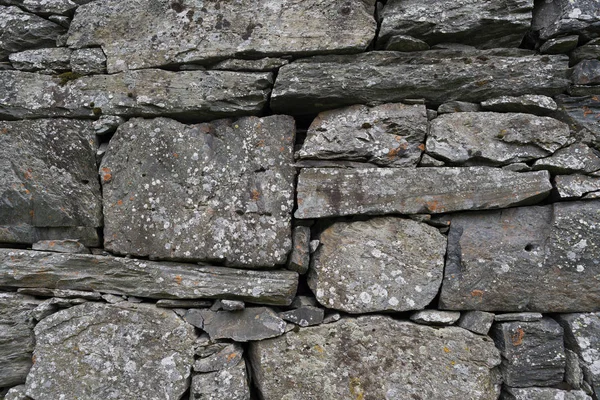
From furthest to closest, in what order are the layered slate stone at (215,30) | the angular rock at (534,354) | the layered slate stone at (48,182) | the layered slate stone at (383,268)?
the layered slate stone at (48,182), the layered slate stone at (215,30), the layered slate stone at (383,268), the angular rock at (534,354)

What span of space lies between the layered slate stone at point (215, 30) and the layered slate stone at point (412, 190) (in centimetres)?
106

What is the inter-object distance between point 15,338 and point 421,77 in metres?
3.86

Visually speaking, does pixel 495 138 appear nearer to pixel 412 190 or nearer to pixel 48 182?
pixel 412 190

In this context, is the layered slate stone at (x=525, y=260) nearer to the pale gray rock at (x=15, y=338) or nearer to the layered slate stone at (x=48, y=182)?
the layered slate stone at (x=48, y=182)

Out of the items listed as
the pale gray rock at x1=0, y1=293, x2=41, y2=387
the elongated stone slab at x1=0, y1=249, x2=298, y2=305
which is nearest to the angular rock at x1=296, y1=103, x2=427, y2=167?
the elongated stone slab at x1=0, y1=249, x2=298, y2=305

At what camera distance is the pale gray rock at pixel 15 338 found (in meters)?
2.89

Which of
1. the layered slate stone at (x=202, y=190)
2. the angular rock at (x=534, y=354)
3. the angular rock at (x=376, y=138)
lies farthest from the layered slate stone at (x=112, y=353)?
the angular rock at (x=534, y=354)

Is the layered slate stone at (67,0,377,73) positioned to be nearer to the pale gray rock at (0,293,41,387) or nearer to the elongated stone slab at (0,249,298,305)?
the elongated stone slab at (0,249,298,305)

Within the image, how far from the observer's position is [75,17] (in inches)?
126

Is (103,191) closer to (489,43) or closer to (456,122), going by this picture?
(456,122)

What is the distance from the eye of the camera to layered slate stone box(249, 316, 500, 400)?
2664 millimetres

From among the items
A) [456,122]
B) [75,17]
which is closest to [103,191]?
[75,17]

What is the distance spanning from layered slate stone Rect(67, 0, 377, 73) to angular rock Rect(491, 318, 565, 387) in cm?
249

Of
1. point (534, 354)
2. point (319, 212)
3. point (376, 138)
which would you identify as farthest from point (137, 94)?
point (534, 354)
